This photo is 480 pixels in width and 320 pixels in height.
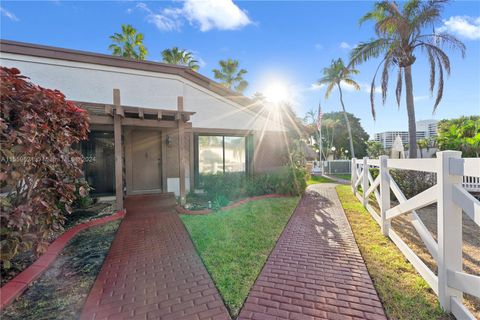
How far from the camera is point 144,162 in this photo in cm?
840

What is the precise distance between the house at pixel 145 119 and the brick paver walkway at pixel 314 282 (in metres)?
4.12

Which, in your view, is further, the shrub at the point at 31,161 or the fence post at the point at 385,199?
the fence post at the point at 385,199

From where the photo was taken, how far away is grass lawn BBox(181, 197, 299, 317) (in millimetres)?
2961

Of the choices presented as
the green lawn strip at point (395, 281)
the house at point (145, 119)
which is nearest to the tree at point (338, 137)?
the house at point (145, 119)

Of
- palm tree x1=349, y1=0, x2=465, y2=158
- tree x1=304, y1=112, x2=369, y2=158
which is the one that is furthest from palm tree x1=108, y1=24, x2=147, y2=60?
tree x1=304, y1=112, x2=369, y2=158

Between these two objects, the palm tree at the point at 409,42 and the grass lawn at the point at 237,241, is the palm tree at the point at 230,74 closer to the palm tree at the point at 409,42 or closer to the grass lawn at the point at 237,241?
the palm tree at the point at 409,42

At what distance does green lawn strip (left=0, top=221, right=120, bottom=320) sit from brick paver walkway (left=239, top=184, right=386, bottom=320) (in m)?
2.02

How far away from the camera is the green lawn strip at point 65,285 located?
2.42 m

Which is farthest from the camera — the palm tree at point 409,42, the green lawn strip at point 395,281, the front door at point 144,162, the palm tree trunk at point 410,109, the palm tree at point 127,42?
the palm tree at point 127,42

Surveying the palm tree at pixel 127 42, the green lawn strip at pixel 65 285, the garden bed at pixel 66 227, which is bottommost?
the green lawn strip at pixel 65 285

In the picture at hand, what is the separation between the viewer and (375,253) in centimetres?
390

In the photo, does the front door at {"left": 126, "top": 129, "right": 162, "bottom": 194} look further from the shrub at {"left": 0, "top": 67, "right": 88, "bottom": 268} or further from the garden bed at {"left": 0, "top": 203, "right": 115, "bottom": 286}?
the shrub at {"left": 0, "top": 67, "right": 88, "bottom": 268}

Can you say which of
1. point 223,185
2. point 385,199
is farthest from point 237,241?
point 223,185

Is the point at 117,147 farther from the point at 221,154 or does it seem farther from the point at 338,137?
the point at 338,137
